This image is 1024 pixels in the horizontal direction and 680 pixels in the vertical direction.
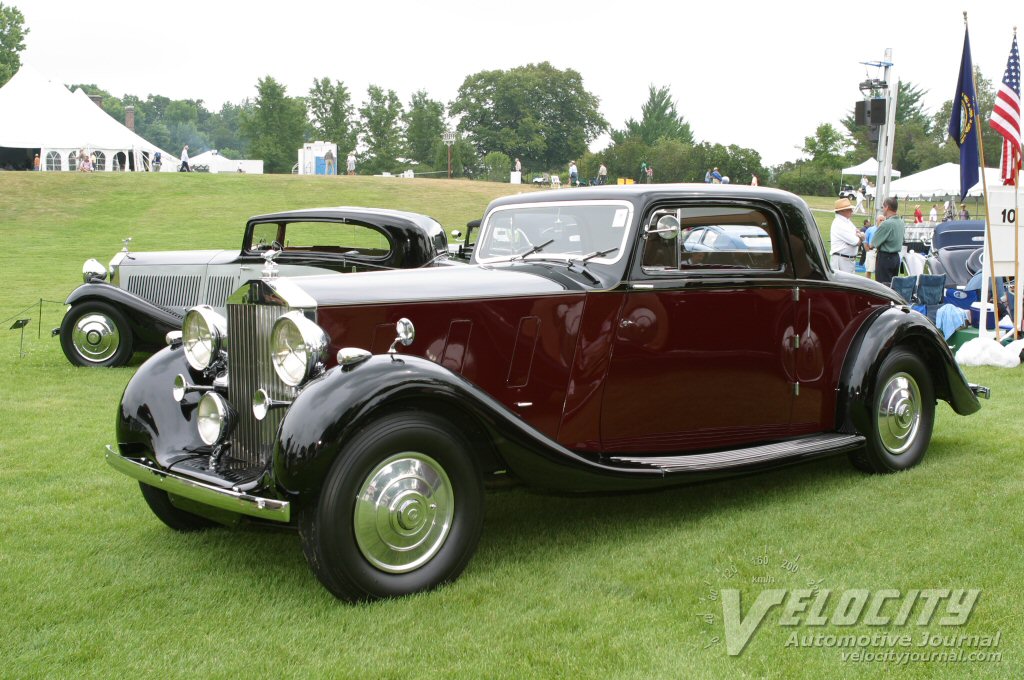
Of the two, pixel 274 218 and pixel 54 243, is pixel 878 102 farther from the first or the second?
pixel 54 243

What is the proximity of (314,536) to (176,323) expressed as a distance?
7.00 m

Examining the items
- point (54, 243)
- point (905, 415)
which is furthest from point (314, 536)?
point (54, 243)

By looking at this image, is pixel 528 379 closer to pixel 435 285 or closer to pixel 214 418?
pixel 435 285

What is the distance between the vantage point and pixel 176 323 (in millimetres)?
9859

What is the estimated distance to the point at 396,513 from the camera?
12.1ft

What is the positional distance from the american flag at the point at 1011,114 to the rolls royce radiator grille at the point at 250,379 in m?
8.83

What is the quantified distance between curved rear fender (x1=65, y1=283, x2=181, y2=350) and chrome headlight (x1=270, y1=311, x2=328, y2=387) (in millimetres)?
6321

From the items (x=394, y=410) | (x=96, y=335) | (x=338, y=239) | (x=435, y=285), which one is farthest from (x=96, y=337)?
(x=394, y=410)

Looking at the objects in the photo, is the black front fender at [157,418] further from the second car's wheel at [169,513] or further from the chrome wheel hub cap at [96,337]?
the chrome wheel hub cap at [96,337]

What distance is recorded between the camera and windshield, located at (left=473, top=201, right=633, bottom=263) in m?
4.84

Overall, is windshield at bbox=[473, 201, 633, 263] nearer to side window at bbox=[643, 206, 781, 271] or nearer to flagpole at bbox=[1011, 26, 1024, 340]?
side window at bbox=[643, 206, 781, 271]

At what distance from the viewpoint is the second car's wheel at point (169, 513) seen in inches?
181

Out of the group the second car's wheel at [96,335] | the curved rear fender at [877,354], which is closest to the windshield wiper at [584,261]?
the curved rear fender at [877,354]

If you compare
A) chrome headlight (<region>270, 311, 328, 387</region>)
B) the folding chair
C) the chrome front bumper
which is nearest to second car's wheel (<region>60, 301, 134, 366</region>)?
the chrome front bumper
